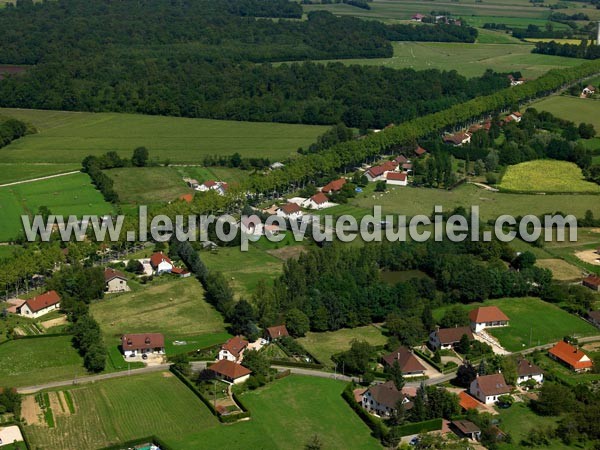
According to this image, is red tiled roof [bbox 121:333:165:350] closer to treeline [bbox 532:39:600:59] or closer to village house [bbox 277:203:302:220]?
village house [bbox 277:203:302:220]

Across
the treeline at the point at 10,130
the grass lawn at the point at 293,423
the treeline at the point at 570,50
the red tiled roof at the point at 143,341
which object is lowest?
the grass lawn at the point at 293,423

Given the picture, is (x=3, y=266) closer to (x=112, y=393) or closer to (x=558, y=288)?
(x=112, y=393)

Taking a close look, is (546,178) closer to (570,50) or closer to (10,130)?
(10,130)

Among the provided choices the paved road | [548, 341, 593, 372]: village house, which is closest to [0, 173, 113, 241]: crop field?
the paved road

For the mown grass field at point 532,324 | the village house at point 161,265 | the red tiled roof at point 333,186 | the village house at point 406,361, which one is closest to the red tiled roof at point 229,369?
the village house at point 406,361

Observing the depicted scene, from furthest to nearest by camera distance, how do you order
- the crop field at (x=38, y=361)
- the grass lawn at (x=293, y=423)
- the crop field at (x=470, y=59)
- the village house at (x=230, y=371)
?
the crop field at (x=470, y=59) → the crop field at (x=38, y=361) → the village house at (x=230, y=371) → the grass lawn at (x=293, y=423)

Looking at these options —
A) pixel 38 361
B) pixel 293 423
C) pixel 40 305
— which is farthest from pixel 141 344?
pixel 293 423

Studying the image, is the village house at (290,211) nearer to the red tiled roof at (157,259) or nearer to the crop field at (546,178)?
the red tiled roof at (157,259)

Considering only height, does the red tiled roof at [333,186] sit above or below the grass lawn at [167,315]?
above
